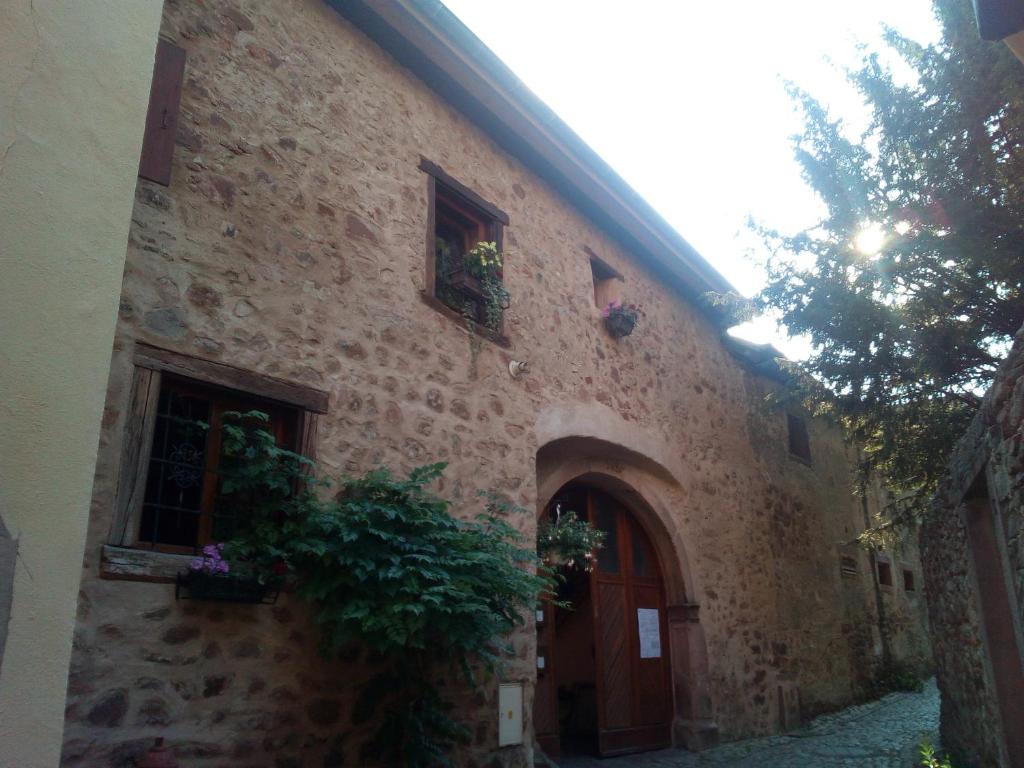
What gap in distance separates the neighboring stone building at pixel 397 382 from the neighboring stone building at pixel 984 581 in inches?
96.5

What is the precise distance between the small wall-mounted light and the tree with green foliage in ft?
12.0

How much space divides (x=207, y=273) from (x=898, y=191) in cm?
642

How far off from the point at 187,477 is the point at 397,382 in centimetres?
151

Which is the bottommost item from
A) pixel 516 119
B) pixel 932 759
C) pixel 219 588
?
pixel 932 759

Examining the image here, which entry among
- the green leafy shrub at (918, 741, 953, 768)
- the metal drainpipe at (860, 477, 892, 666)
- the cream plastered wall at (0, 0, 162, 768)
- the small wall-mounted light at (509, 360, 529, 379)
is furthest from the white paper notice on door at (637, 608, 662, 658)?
Result: the cream plastered wall at (0, 0, 162, 768)

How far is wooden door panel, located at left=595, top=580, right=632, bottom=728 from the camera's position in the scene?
762cm

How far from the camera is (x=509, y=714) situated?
5.40 metres

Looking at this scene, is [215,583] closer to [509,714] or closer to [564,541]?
[509,714]

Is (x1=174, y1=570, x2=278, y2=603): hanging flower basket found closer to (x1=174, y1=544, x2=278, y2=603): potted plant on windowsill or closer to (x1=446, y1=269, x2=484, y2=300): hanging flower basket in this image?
(x1=174, y1=544, x2=278, y2=603): potted plant on windowsill

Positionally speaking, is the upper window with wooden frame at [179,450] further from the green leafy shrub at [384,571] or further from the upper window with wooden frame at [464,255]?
the upper window with wooden frame at [464,255]

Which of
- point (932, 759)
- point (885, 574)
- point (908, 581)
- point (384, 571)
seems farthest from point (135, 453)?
point (908, 581)

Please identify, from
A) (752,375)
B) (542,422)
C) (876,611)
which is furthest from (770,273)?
(876,611)

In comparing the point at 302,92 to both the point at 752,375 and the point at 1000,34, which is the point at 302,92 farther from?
the point at 752,375

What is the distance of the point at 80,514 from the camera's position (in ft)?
8.11
